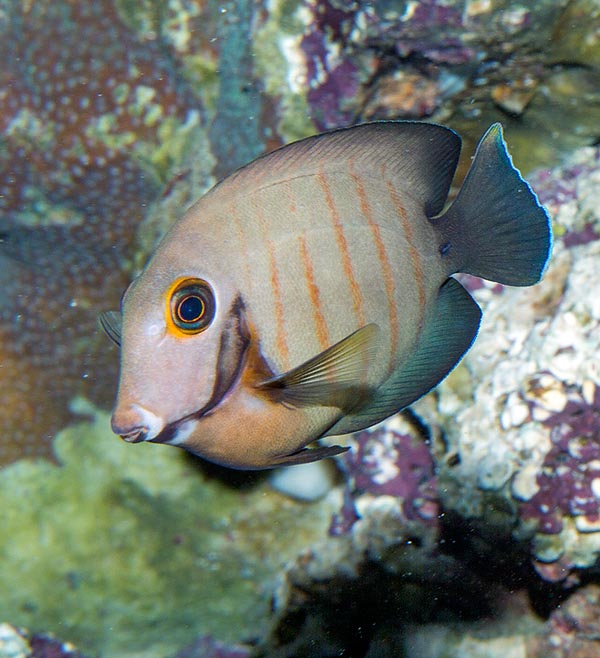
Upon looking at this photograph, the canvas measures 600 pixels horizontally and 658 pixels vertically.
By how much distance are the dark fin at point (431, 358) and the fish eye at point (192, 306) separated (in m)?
0.56

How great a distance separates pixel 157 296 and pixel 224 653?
310 centimetres

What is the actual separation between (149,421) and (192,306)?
31 cm

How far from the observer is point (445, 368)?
1863mm

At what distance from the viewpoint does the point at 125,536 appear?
11.5 ft

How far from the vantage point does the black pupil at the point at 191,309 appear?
1.53 m

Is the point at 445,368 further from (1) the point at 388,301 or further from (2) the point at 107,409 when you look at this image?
(2) the point at 107,409

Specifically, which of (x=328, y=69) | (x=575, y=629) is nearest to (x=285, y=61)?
(x=328, y=69)

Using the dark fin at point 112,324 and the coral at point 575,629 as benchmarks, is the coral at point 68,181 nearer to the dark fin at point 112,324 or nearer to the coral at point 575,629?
the dark fin at point 112,324

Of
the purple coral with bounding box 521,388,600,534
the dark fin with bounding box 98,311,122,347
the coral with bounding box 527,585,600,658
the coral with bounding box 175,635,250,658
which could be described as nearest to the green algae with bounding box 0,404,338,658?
the coral with bounding box 175,635,250,658

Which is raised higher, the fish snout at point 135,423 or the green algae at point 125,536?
the fish snout at point 135,423

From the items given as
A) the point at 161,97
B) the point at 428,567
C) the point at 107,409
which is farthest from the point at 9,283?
the point at 428,567

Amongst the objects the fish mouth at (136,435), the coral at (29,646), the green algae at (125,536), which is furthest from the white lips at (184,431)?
the coral at (29,646)

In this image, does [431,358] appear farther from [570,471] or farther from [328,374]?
[570,471]

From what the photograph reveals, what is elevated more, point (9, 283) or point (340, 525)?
point (9, 283)
